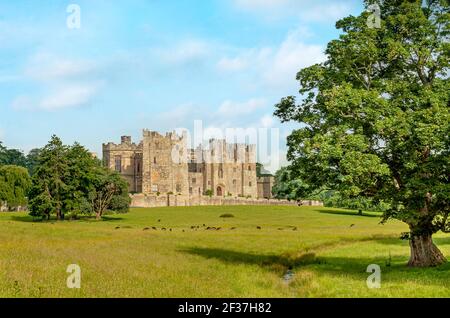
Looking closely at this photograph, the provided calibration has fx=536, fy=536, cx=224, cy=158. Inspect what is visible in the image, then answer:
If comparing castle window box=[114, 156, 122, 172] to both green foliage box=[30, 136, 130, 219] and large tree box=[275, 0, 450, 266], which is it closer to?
green foliage box=[30, 136, 130, 219]

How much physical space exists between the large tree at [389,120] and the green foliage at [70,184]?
49.8 meters

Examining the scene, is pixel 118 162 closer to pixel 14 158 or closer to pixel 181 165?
pixel 181 165

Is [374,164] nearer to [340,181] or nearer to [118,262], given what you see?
[340,181]

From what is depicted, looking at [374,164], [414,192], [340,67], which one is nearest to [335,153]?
[374,164]

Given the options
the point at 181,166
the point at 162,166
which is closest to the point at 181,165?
the point at 181,166

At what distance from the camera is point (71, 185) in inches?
2785

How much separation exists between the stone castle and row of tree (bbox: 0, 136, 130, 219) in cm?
3779

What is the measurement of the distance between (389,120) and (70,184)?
56.6 m

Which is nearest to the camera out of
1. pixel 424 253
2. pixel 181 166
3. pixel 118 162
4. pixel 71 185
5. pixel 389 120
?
pixel 389 120

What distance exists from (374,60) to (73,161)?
183 ft

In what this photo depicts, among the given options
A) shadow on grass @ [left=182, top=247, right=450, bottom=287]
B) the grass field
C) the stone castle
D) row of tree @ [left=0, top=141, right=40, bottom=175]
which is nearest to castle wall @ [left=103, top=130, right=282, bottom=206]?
the stone castle

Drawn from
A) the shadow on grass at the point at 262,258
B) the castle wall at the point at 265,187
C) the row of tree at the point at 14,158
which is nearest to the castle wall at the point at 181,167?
the castle wall at the point at 265,187

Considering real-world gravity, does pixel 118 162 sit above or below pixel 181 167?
above

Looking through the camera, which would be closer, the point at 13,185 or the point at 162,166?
the point at 13,185
